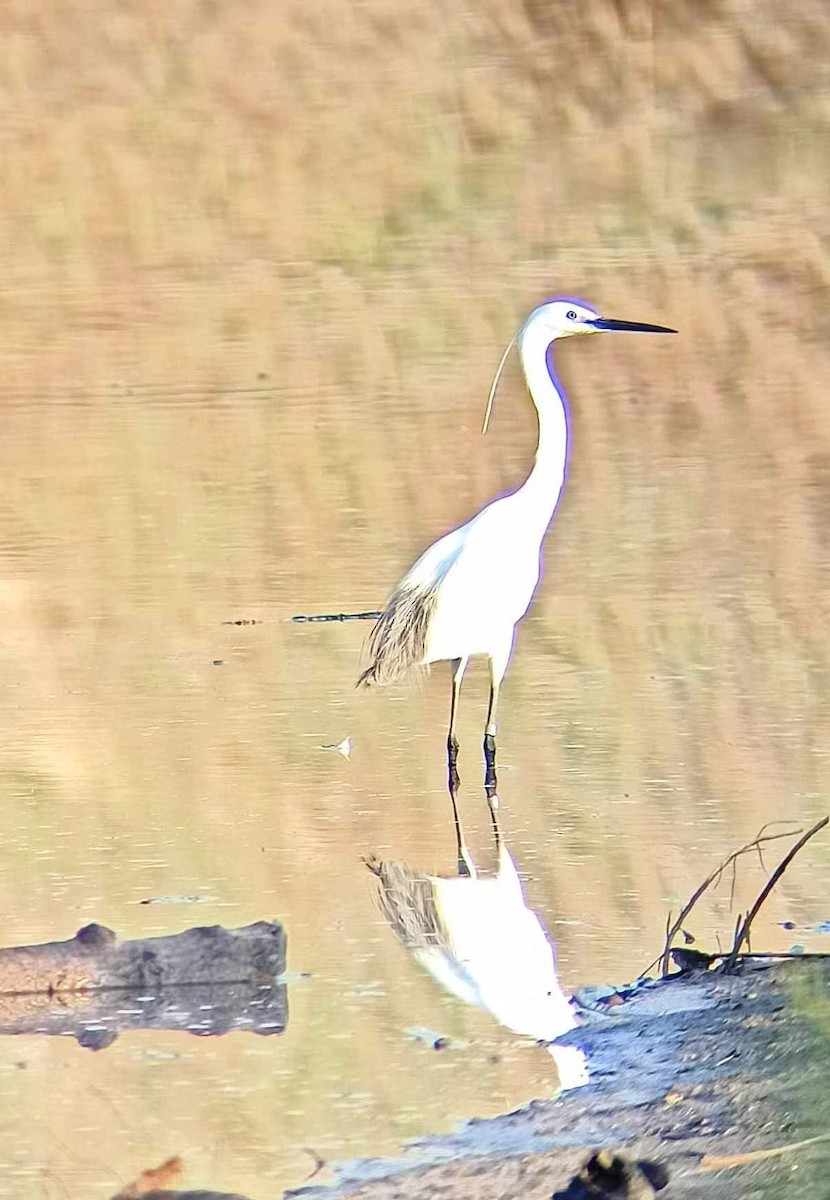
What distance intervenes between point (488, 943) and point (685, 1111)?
0.61m

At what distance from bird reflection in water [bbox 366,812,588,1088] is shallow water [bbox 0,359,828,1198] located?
0.03 m

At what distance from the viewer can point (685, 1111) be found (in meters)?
1.77

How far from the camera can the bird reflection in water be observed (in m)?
2.07

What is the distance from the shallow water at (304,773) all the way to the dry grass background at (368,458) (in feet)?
0.03

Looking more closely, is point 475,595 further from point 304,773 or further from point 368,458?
point 368,458

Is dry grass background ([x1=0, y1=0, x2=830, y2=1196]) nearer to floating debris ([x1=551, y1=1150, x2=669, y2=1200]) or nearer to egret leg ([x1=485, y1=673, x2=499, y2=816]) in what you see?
egret leg ([x1=485, y1=673, x2=499, y2=816])

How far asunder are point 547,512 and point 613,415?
2456mm

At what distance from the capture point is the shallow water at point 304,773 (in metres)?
1.92

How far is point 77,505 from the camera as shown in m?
5.00

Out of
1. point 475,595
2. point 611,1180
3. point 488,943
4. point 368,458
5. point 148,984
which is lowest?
point 368,458

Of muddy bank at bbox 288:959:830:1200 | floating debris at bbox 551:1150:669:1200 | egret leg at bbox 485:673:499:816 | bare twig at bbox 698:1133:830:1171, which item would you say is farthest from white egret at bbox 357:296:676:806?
floating debris at bbox 551:1150:669:1200

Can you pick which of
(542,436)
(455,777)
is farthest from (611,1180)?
(542,436)

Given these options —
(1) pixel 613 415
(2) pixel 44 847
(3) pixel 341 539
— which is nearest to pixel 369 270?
(1) pixel 613 415

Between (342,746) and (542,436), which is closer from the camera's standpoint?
(342,746)
